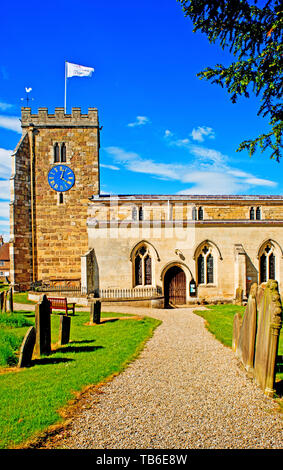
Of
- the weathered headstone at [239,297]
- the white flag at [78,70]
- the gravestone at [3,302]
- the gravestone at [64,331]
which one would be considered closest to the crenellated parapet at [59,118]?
the white flag at [78,70]

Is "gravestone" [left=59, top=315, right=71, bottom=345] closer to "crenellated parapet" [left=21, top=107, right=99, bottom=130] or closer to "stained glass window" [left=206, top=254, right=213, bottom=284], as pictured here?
"stained glass window" [left=206, top=254, right=213, bottom=284]

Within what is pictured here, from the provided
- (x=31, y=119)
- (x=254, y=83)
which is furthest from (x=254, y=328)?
(x=31, y=119)

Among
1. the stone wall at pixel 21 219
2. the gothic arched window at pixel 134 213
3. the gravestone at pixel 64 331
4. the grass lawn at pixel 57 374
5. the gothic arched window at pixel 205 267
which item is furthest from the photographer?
the gothic arched window at pixel 134 213

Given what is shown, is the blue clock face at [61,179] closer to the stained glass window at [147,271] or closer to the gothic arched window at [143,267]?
the gothic arched window at [143,267]

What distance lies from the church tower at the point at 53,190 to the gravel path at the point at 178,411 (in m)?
19.7

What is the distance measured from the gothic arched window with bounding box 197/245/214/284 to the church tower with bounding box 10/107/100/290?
10386mm

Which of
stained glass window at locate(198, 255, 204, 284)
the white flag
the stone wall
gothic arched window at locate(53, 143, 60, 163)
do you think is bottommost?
stained glass window at locate(198, 255, 204, 284)

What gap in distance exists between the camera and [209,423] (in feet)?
16.4

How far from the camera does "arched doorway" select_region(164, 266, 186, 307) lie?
2253 centimetres

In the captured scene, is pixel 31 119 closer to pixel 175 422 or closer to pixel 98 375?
pixel 98 375

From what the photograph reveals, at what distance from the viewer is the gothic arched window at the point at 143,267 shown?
A: 22453 millimetres

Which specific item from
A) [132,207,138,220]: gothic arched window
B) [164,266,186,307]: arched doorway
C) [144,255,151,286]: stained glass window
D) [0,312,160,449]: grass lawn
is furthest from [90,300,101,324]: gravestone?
[132,207,138,220]: gothic arched window
